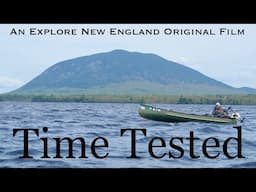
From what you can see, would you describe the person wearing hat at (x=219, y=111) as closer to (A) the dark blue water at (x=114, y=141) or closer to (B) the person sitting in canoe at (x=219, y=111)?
(B) the person sitting in canoe at (x=219, y=111)

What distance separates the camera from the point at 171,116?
1123 centimetres

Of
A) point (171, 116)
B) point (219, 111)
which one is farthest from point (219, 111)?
point (171, 116)

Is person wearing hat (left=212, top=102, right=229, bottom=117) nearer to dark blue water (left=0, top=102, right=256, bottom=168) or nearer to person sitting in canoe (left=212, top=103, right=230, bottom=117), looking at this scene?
person sitting in canoe (left=212, top=103, right=230, bottom=117)

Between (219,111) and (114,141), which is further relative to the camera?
(219,111)

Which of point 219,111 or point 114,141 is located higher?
point 219,111

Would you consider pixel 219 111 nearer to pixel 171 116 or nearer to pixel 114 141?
pixel 171 116

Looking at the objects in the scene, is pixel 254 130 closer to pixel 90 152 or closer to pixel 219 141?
pixel 219 141

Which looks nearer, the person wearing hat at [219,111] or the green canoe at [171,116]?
the green canoe at [171,116]

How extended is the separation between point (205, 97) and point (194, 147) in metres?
0.80

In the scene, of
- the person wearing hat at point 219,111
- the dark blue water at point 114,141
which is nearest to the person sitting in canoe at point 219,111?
the person wearing hat at point 219,111

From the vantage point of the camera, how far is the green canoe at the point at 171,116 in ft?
36.0

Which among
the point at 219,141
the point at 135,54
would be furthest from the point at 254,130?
the point at 135,54

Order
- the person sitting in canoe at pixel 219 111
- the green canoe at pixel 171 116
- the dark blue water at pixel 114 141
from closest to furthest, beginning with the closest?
the dark blue water at pixel 114 141, the green canoe at pixel 171 116, the person sitting in canoe at pixel 219 111

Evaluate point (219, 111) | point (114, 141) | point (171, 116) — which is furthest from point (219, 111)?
point (114, 141)
